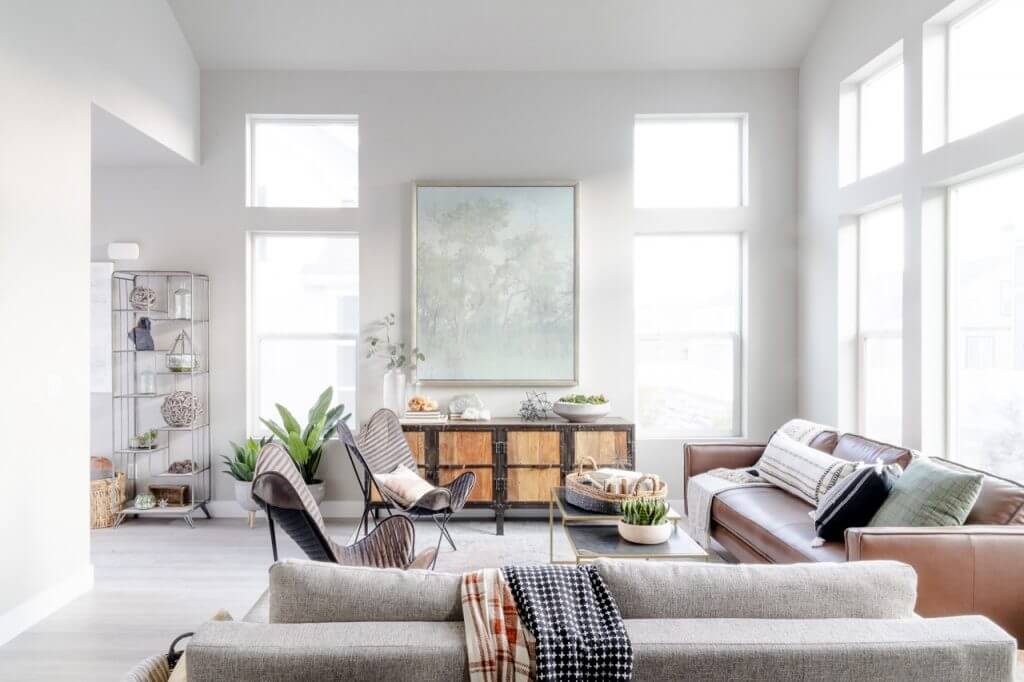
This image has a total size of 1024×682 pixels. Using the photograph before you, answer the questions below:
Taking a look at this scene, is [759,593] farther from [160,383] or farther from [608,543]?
[160,383]

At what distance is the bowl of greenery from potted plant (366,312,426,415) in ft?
3.73

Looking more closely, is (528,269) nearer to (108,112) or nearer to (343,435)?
(343,435)

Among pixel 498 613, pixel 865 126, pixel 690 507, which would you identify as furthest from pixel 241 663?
pixel 865 126

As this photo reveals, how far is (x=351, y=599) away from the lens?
4.83ft

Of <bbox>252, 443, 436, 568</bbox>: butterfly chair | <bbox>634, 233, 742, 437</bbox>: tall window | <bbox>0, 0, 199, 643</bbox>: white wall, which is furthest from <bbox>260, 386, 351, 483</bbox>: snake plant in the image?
<bbox>634, 233, 742, 437</bbox>: tall window

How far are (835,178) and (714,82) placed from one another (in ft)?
4.06

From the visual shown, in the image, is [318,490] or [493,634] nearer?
[493,634]

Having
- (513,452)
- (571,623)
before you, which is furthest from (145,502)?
(571,623)

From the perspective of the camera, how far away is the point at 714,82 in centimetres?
515

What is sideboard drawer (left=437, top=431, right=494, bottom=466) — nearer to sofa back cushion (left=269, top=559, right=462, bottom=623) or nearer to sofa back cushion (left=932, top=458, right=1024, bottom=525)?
sofa back cushion (left=932, top=458, right=1024, bottom=525)

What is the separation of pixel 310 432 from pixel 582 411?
6.71 ft

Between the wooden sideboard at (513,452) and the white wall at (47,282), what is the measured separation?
2045 mm

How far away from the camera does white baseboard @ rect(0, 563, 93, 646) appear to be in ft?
9.80

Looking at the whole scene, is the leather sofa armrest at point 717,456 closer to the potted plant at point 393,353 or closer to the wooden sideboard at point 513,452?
the wooden sideboard at point 513,452
